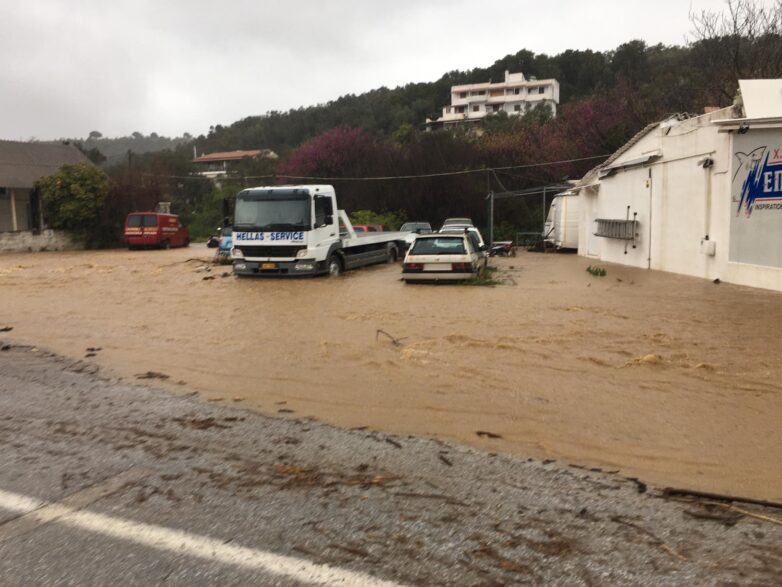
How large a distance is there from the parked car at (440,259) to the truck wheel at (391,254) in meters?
6.07

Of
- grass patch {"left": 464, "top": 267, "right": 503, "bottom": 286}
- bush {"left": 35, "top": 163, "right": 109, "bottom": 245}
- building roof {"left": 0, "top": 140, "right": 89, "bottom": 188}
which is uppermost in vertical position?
building roof {"left": 0, "top": 140, "right": 89, "bottom": 188}

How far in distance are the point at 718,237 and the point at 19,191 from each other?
36.6 m

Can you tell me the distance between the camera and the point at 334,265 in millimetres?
19297

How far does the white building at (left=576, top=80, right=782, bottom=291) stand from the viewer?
1427 centimetres

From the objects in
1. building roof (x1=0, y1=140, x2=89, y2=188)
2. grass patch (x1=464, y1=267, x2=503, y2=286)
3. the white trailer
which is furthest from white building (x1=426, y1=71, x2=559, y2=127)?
grass patch (x1=464, y1=267, x2=503, y2=286)

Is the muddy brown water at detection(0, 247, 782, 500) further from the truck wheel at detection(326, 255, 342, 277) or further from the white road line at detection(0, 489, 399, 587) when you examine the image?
the white road line at detection(0, 489, 399, 587)

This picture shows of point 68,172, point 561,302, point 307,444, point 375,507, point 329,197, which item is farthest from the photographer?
point 68,172

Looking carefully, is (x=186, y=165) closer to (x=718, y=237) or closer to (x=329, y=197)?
(x=329, y=197)

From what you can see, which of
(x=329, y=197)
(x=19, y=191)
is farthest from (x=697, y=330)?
(x=19, y=191)

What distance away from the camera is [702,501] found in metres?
4.19

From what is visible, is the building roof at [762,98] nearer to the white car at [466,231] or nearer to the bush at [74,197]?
the white car at [466,231]

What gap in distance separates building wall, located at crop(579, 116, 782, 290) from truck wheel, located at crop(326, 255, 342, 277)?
31.0 ft

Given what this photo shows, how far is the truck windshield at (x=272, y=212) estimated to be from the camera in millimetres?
17906

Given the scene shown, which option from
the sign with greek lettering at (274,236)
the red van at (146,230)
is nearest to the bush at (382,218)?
the red van at (146,230)
